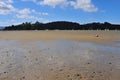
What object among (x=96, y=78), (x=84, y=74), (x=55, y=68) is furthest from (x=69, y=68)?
(x=96, y=78)

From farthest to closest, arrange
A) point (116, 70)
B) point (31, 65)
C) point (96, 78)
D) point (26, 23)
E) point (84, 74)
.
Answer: point (26, 23) → point (31, 65) → point (116, 70) → point (84, 74) → point (96, 78)

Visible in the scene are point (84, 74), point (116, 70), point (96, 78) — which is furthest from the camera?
point (116, 70)

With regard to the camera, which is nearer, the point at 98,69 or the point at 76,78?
the point at 76,78

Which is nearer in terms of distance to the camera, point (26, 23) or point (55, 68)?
point (55, 68)

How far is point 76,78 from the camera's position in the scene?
10.3 m

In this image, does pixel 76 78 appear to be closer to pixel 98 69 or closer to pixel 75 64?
pixel 98 69

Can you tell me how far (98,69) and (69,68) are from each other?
1.32m

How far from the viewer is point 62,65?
13.4 m

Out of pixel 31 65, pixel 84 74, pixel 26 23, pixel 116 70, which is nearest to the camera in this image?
pixel 84 74

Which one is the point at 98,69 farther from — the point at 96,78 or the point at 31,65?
the point at 31,65

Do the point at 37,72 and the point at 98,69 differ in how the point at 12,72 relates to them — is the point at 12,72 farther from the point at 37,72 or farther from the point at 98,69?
the point at 98,69

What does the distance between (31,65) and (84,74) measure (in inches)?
127

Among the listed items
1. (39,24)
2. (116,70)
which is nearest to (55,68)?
(116,70)

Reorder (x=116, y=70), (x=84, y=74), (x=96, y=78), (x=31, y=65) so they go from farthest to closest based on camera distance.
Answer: (x=31, y=65) → (x=116, y=70) → (x=84, y=74) → (x=96, y=78)
